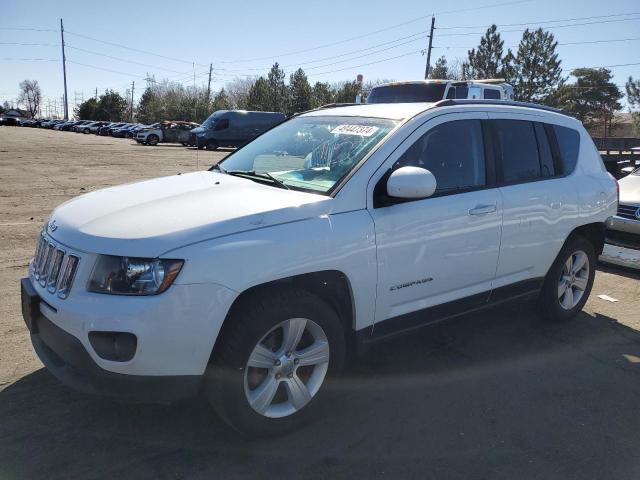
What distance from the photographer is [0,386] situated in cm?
337

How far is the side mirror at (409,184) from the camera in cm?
307

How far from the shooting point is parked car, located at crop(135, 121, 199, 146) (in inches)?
1526

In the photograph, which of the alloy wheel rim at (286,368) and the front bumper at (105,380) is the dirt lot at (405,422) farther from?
the front bumper at (105,380)

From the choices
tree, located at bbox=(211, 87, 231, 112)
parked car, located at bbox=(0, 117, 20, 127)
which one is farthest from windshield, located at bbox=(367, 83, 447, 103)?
parked car, located at bbox=(0, 117, 20, 127)

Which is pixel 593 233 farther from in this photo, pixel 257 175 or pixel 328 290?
pixel 257 175

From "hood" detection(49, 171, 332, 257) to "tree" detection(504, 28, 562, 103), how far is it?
57580mm

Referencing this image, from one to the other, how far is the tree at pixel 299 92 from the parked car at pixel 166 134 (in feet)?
81.6

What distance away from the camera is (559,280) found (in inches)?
187

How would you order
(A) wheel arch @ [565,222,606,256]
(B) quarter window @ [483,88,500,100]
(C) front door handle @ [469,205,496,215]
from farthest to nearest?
(B) quarter window @ [483,88,500,100] → (A) wheel arch @ [565,222,606,256] → (C) front door handle @ [469,205,496,215]

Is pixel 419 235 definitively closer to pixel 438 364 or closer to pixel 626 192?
pixel 438 364

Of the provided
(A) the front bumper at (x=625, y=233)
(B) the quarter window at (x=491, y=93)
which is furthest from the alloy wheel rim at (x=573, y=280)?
(B) the quarter window at (x=491, y=93)

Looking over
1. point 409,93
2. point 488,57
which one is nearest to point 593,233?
point 409,93

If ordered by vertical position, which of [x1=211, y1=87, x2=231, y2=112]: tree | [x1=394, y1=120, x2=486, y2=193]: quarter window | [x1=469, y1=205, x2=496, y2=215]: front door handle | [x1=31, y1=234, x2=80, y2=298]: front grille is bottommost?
[x1=31, y1=234, x2=80, y2=298]: front grille

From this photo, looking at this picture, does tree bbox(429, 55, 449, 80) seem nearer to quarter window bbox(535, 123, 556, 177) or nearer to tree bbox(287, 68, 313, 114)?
tree bbox(287, 68, 313, 114)
